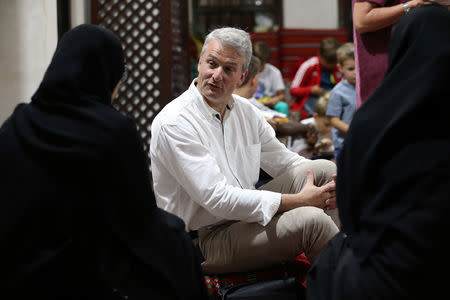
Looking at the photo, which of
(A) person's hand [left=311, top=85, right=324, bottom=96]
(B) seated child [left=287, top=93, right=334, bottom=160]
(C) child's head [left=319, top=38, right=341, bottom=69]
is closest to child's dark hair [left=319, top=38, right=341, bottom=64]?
(C) child's head [left=319, top=38, right=341, bottom=69]

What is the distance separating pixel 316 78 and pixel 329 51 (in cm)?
65

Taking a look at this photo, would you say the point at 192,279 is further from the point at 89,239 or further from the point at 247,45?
the point at 247,45

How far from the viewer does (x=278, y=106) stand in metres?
5.05

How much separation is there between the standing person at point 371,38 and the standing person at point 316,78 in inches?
108

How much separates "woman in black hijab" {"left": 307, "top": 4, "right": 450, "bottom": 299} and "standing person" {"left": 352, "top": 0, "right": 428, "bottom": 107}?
3.24 ft

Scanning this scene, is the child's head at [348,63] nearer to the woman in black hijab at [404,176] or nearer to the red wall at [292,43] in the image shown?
the woman in black hijab at [404,176]

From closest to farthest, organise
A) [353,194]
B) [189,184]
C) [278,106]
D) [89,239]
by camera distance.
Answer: [353,194] → [89,239] → [189,184] → [278,106]

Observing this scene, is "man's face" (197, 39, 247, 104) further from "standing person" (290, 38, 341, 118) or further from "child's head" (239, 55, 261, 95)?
"standing person" (290, 38, 341, 118)

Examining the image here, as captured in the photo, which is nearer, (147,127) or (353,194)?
(353,194)

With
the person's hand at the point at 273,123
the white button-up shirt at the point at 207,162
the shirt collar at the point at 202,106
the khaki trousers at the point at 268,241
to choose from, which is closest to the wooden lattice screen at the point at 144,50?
the person's hand at the point at 273,123

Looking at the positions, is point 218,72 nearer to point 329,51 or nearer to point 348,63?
point 348,63

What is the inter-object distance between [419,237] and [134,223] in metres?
0.78

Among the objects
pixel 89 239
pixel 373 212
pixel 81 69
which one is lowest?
pixel 89 239

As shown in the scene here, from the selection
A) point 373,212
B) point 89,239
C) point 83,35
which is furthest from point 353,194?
point 83,35
